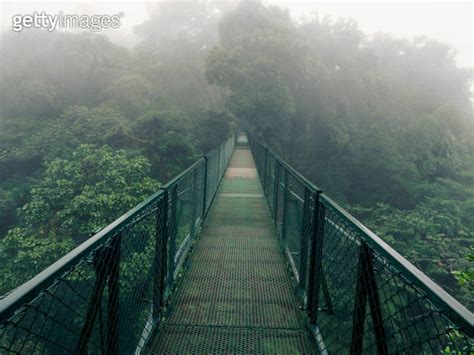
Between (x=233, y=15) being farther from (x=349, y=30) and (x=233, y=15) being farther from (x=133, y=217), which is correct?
(x=133, y=217)

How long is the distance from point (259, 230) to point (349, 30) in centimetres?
2250

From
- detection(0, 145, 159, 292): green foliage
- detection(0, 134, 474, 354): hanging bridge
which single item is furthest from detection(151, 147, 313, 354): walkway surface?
detection(0, 145, 159, 292): green foliage

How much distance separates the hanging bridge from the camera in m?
1.12

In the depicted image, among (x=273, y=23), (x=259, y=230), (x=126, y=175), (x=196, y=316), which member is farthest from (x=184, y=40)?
(x=196, y=316)

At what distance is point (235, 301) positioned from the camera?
9.64 ft

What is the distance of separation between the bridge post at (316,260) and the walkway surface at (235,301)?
0.20m

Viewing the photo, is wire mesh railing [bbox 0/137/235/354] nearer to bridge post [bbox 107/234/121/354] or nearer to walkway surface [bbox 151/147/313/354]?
bridge post [bbox 107/234/121/354]

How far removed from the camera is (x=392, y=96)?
72.4 feet

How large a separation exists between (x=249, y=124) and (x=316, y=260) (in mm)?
19508

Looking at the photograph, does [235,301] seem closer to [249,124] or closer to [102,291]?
[102,291]

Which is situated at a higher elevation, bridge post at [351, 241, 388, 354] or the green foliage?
bridge post at [351, 241, 388, 354]
